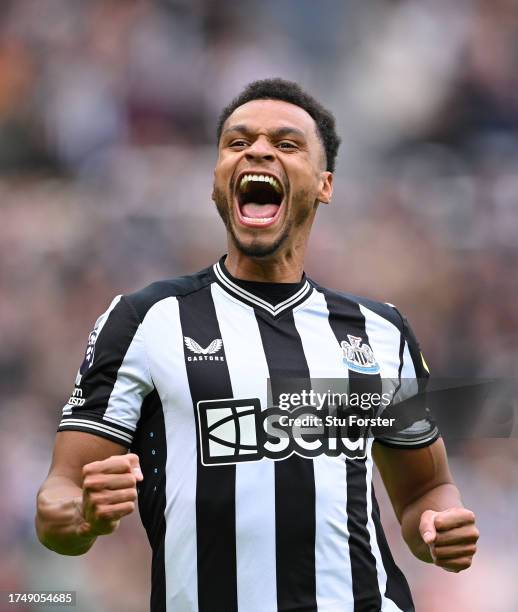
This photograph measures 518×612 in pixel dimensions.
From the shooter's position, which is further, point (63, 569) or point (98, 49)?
point (98, 49)

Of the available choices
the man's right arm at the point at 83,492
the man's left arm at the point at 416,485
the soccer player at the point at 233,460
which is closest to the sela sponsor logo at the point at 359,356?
the soccer player at the point at 233,460

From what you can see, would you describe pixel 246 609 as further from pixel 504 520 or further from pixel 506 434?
pixel 504 520

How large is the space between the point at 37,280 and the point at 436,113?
2.83 m

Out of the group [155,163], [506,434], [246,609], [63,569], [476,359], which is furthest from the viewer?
[155,163]

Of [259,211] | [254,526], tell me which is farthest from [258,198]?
[254,526]

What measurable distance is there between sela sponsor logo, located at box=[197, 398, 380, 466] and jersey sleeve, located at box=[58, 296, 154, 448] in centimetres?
19

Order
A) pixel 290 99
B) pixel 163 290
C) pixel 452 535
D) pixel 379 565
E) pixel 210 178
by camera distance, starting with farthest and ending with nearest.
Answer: pixel 210 178, pixel 290 99, pixel 163 290, pixel 379 565, pixel 452 535

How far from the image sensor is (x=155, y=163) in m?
6.92

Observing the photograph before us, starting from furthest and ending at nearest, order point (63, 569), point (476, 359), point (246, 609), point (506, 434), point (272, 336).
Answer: point (476, 359) → point (63, 569) → point (506, 434) → point (272, 336) → point (246, 609)

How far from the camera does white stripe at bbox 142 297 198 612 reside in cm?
284

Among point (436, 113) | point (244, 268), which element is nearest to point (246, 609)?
point (244, 268)

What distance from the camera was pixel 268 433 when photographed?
295cm

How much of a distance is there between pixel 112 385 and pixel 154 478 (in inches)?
10.8

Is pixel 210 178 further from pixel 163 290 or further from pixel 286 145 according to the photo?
pixel 163 290
